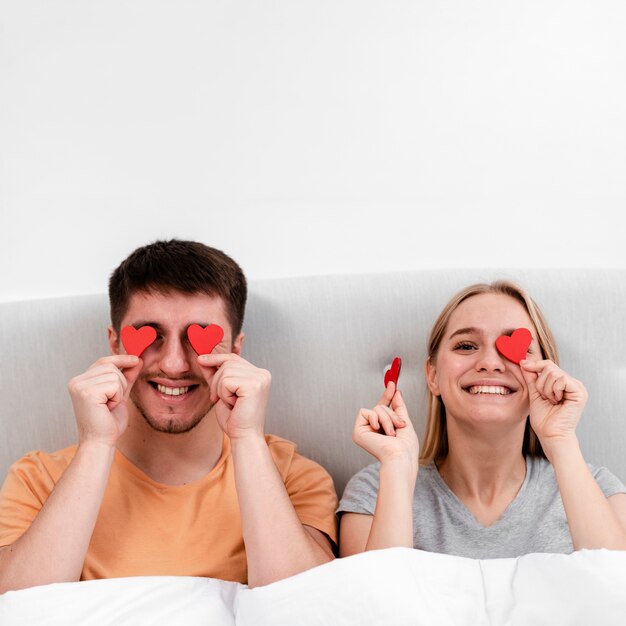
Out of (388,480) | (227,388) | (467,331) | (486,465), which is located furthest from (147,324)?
(486,465)

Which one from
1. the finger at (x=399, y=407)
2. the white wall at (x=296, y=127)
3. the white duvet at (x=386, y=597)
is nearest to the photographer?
the white duvet at (x=386, y=597)

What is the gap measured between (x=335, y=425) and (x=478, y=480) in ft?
1.21

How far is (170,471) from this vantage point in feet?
5.61

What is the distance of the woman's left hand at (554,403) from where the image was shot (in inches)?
62.7

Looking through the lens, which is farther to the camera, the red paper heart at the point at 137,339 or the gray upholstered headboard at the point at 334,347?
the gray upholstered headboard at the point at 334,347

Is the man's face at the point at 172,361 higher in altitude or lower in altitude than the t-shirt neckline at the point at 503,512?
higher

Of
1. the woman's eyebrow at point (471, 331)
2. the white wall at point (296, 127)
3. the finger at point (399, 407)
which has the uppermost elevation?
the white wall at point (296, 127)

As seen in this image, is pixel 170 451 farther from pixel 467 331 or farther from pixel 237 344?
pixel 467 331

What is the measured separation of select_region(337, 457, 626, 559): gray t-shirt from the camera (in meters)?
1.64

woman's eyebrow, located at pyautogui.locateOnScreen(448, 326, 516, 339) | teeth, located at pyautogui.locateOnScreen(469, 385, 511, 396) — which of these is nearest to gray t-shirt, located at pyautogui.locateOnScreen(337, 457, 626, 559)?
teeth, located at pyautogui.locateOnScreen(469, 385, 511, 396)

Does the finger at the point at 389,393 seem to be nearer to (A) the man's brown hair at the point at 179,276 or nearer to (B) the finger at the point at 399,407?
(B) the finger at the point at 399,407

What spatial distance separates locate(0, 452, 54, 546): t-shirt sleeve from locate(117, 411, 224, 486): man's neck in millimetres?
173

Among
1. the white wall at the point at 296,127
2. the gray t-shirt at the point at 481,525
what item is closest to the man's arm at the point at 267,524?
the gray t-shirt at the point at 481,525

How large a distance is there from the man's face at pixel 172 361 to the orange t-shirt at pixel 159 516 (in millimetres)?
143
